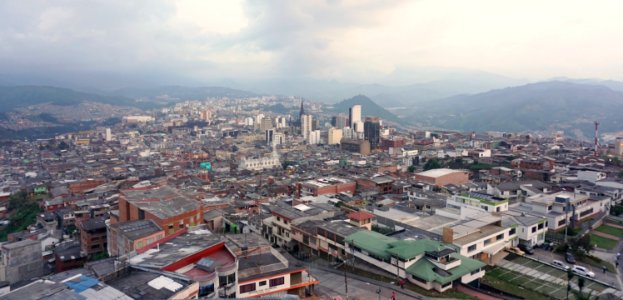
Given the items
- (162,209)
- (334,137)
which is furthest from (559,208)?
(334,137)

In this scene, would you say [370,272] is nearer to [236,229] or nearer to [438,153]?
[236,229]

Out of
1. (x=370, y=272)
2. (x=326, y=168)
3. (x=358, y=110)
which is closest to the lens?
(x=370, y=272)

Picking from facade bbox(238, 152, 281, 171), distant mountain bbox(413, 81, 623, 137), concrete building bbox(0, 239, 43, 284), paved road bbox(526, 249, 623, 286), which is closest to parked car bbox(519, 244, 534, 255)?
paved road bbox(526, 249, 623, 286)

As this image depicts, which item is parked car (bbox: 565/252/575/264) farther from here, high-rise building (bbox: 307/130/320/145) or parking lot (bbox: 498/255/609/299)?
high-rise building (bbox: 307/130/320/145)

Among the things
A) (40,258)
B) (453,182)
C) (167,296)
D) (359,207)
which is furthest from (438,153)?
(167,296)

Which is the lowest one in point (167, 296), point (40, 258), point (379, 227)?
point (40, 258)

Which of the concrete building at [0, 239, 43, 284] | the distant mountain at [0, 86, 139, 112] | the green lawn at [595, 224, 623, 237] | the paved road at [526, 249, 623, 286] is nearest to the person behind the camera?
the paved road at [526, 249, 623, 286]
